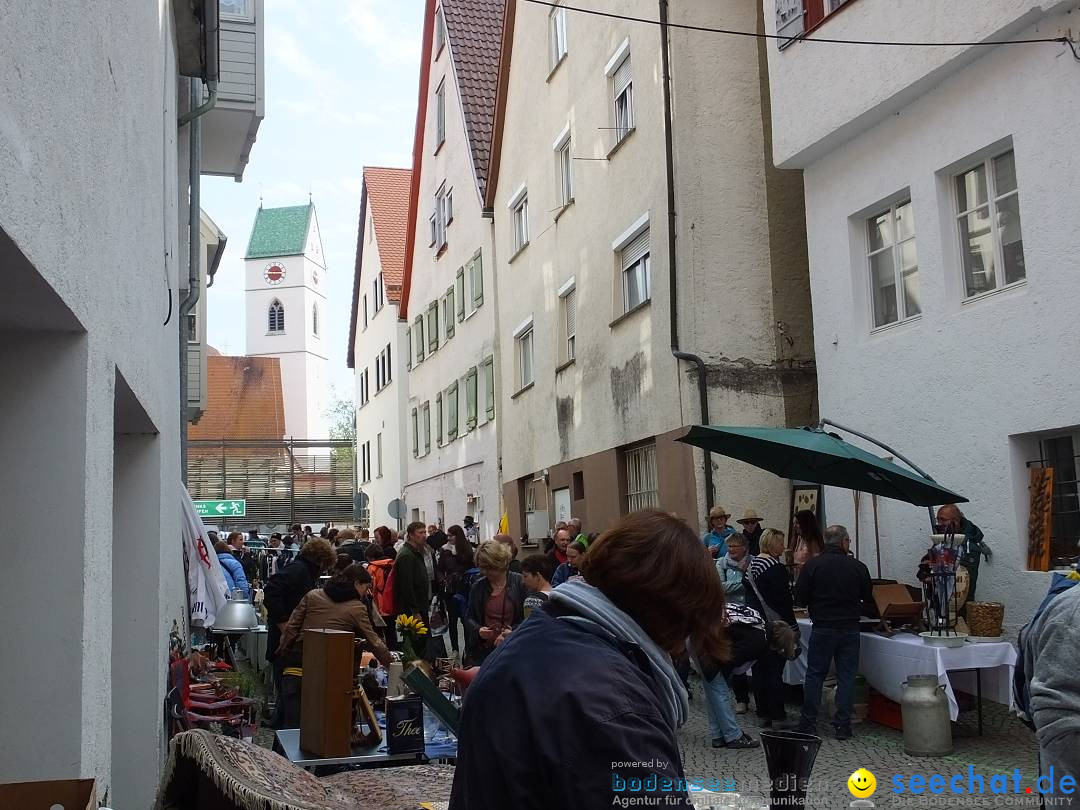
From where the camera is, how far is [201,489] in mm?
56594

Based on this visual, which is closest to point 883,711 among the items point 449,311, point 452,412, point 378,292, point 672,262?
point 672,262

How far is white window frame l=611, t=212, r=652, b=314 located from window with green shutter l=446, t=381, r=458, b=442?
A: 40.9ft

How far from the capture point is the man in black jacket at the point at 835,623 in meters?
9.61

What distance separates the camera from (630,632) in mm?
2350

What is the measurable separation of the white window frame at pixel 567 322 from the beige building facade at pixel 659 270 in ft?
0.13

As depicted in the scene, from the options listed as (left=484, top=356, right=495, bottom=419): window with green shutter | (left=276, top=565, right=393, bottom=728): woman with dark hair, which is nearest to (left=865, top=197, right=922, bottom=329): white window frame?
(left=276, top=565, right=393, bottom=728): woman with dark hair

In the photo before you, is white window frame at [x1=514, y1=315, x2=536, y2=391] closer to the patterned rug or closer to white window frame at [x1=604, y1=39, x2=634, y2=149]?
white window frame at [x1=604, y1=39, x2=634, y2=149]

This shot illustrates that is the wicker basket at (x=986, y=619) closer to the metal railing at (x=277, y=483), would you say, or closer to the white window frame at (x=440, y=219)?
the white window frame at (x=440, y=219)

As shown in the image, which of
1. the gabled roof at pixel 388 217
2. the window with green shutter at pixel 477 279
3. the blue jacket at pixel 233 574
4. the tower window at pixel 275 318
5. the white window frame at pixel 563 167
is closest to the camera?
the blue jacket at pixel 233 574

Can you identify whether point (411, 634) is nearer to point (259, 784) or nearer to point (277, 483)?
point (259, 784)

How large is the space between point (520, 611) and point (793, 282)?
7.97 metres

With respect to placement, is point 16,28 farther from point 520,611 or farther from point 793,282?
point 793,282

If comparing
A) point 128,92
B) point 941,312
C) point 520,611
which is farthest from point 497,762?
point 941,312

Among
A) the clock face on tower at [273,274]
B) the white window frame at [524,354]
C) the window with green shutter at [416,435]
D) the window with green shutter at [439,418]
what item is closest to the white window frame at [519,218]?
the white window frame at [524,354]
